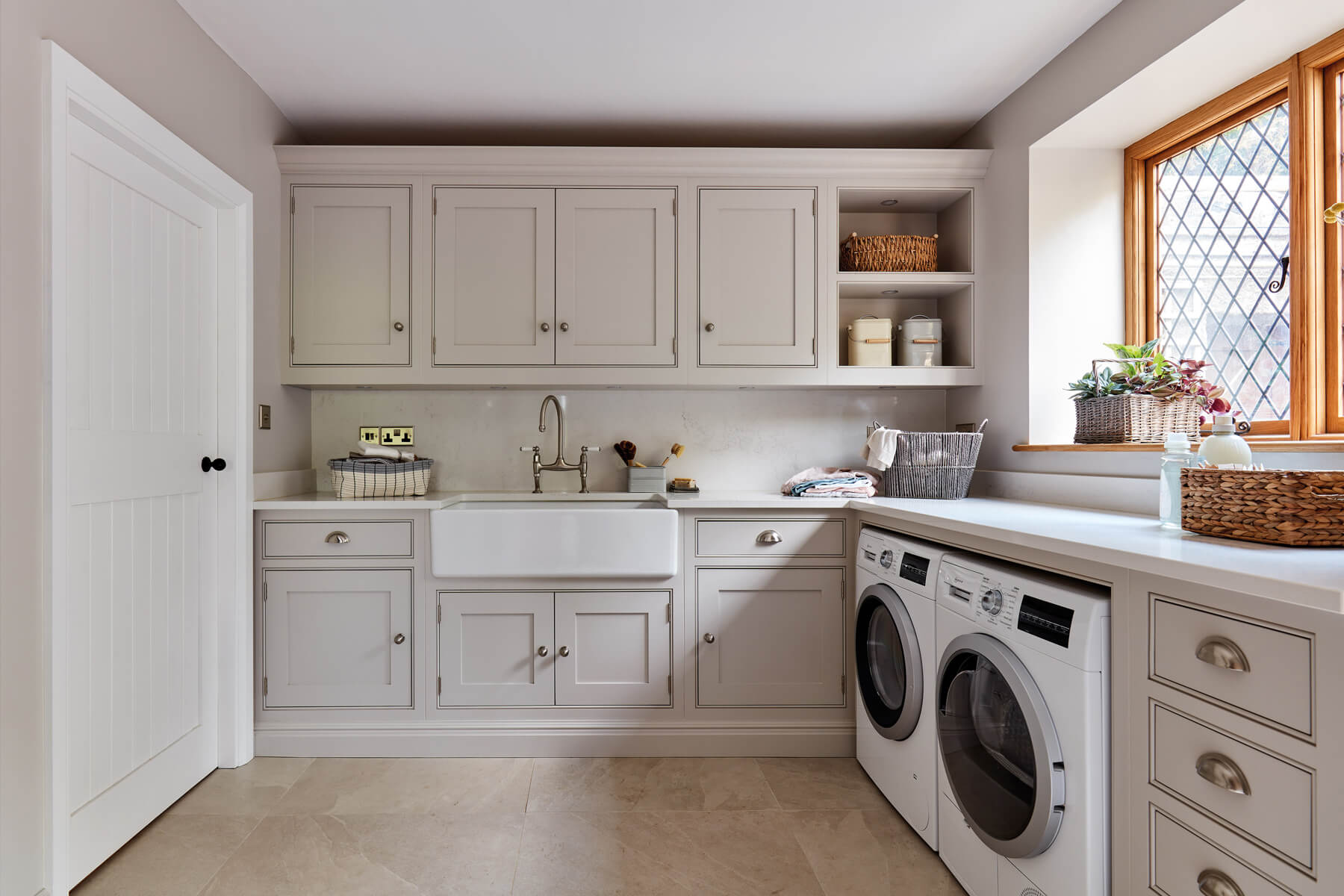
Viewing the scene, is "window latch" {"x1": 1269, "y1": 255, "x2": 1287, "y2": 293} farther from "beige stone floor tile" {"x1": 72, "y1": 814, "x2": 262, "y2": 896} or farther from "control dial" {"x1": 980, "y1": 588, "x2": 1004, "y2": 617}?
"beige stone floor tile" {"x1": 72, "y1": 814, "x2": 262, "y2": 896}

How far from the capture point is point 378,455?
274 centimetres

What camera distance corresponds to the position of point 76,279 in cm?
169

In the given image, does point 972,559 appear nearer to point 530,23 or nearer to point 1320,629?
point 1320,629

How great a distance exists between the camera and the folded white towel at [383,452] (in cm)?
272

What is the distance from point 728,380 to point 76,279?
1974 millimetres

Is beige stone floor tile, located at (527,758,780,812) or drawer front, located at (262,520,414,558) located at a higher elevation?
drawer front, located at (262,520,414,558)

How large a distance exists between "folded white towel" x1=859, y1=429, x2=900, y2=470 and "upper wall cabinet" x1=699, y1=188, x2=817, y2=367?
436 mm

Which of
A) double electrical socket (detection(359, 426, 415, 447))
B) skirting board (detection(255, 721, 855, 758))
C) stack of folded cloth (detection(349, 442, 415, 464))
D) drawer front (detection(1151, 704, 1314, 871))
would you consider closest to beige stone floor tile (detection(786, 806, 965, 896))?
skirting board (detection(255, 721, 855, 758))

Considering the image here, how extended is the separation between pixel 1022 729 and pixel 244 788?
7.29 ft

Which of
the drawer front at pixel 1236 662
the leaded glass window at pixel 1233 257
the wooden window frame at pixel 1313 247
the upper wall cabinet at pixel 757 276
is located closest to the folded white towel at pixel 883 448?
the upper wall cabinet at pixel 757 276

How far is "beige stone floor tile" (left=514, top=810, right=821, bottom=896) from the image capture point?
1.71 meters

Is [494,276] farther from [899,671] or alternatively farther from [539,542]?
[899,671]

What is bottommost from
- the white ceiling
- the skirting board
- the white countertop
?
the skirting board

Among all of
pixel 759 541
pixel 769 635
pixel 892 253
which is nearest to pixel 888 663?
pixel 769 635
